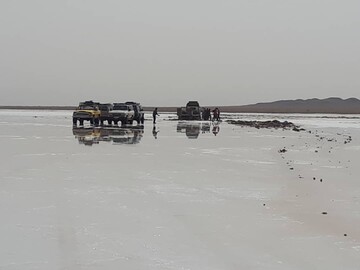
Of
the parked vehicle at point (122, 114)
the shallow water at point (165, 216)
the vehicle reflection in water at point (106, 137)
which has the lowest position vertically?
the shallow water at point (165, 216)

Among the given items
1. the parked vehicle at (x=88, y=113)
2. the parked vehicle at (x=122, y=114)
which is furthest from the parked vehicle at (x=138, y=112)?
the parked vehicle at (x=88, y=113)

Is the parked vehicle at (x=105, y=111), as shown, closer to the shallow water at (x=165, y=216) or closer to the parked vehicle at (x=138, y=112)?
the parked vehicle at (x=138, y=112)

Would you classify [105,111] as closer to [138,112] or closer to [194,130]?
[138,112]

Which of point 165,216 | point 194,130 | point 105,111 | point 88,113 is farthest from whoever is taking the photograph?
point 105,111

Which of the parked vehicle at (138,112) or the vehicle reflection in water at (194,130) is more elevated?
the parked vehicle at (138,112)

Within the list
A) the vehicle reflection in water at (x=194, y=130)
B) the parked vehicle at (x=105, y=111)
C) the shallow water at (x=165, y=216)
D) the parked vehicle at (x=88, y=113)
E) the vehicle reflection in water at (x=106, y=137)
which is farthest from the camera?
the parked vehicle at (x=105, y=111)

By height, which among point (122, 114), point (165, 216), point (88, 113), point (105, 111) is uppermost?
point (105, 111)

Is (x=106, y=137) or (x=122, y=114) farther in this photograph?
(x=122, y=114)

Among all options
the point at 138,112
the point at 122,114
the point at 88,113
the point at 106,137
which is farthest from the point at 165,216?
the point at 138,112

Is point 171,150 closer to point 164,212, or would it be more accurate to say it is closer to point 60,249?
point 164,212

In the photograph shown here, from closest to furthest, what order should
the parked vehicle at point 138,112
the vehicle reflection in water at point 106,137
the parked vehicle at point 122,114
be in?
the vehicle reflection in water at point 106,137
the parked vehicle at point 122,114
the parked vehicle at point 138,112

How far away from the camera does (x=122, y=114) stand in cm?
4584

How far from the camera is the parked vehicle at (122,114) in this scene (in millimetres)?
45906

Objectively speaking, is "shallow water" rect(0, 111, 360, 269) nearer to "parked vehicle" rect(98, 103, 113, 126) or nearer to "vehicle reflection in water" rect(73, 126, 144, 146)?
"vehicle reflection in water" rect(73, 126, 144, 146)
